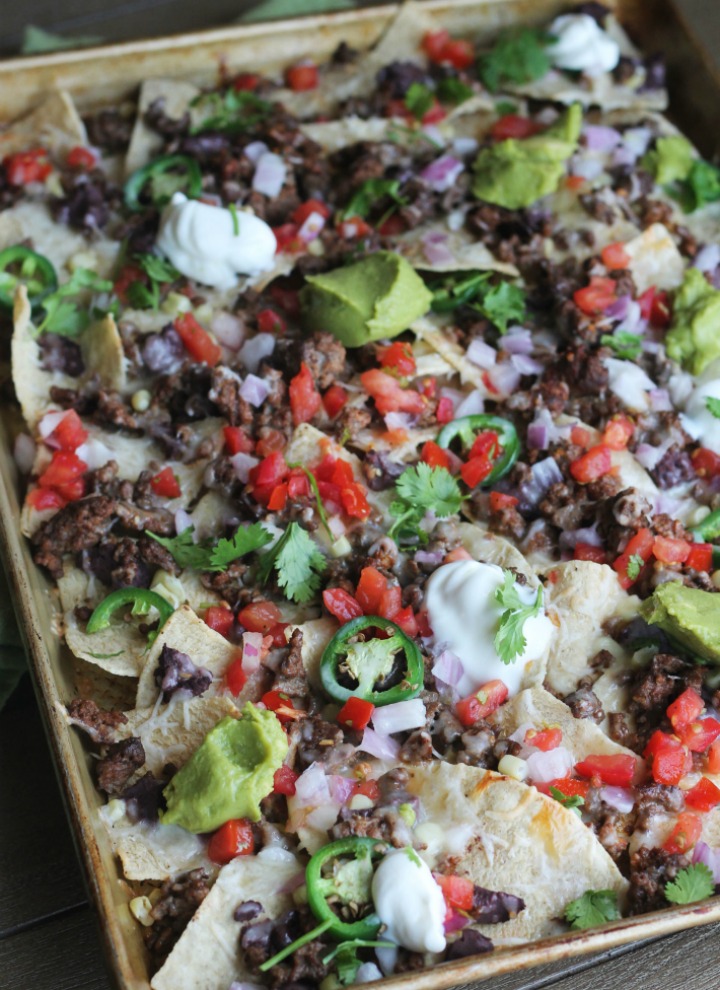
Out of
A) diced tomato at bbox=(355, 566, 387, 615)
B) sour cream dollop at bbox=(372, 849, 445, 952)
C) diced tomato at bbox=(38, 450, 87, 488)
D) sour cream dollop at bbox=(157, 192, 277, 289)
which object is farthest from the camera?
sour cream dollop at bbox=(157, 192, 277, 289)

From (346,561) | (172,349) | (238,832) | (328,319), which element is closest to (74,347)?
(172,349)

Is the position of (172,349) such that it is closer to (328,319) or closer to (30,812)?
(328,319)

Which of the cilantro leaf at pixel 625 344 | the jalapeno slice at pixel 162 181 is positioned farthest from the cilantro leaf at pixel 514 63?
the cilantro leaf at pixel 625 344

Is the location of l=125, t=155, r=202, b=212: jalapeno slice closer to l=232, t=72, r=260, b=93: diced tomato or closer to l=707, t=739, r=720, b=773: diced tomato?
l=232, t=72, r=260, b=93: diced tomato

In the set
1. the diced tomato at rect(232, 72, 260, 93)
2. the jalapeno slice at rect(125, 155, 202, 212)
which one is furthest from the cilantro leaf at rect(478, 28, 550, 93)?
the jalapeno slice at rect(125, 155, 202, 212)

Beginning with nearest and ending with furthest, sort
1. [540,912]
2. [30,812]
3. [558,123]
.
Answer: [540,912] → [30,812] → [558,123]

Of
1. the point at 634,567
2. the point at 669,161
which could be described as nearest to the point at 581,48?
the point at 669,161

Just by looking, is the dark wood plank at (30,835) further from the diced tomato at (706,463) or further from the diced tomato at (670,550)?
the diced tomato at (706,463)
